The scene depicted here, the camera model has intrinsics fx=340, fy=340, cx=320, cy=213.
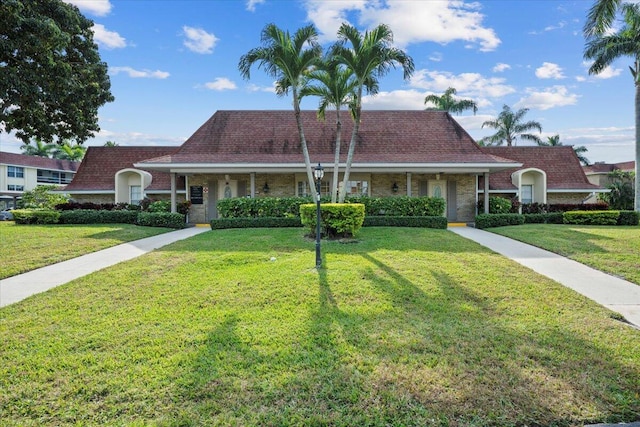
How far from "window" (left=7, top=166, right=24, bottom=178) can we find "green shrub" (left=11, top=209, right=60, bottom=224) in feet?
111

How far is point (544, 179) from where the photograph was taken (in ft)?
58.9

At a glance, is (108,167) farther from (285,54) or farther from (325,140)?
(285,54)

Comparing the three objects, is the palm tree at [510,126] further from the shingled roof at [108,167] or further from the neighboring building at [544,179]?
the shingled roof at [108,167]

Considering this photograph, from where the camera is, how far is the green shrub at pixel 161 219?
15312 mm

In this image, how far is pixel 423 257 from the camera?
331 inches

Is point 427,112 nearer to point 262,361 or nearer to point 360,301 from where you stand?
point 360,301

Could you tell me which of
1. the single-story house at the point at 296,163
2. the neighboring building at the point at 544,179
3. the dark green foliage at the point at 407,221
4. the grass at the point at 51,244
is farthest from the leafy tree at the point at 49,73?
the neighboring building at the point at 544,179

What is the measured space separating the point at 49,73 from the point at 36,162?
47083 millimetres

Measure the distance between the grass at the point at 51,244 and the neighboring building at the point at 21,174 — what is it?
36.4 metres

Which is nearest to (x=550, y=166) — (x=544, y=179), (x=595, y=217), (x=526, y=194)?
(x=544, y=179)

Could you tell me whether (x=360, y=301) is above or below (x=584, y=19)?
below

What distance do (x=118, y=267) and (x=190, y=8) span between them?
894 cm

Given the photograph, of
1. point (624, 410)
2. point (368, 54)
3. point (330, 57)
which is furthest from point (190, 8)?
point (624, 410)

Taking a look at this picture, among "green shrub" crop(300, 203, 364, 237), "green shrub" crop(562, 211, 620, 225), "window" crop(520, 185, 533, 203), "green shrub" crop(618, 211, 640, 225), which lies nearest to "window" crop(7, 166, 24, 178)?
"green shrub" crop(300, 203, 364, 237)
